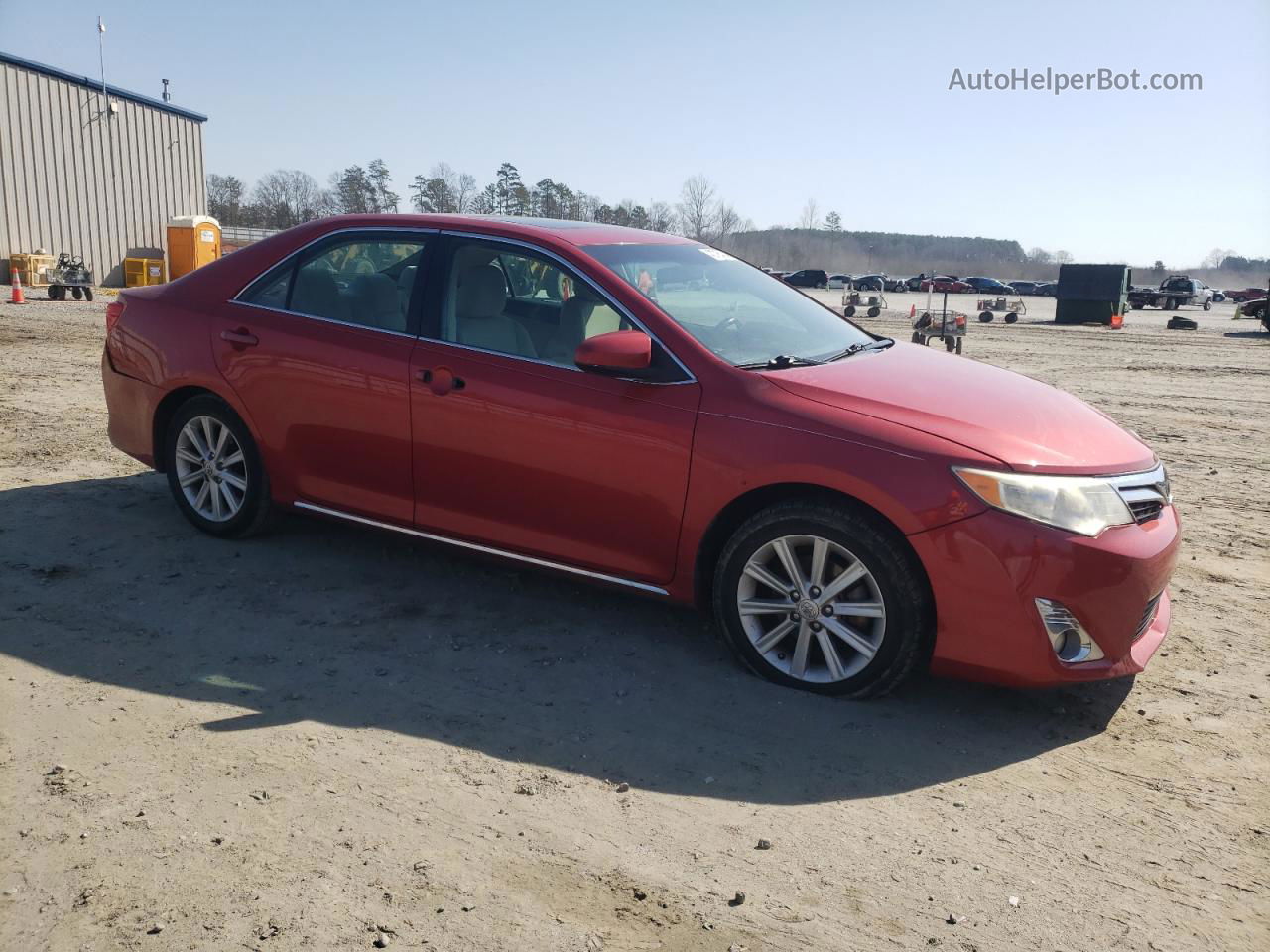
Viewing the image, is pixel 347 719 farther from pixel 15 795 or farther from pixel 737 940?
pixel 737 940

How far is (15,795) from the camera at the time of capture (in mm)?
3125

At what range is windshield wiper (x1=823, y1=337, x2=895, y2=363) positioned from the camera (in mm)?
4694

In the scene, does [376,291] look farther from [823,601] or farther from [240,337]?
[823,601]

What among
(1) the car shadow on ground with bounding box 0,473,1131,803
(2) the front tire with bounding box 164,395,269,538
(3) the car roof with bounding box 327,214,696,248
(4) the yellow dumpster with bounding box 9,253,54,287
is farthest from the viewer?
(4) the yellow dumpster with bounding box 9,253,54,287

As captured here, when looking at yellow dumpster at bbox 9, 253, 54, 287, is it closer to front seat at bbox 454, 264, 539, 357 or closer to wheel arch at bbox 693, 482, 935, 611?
front seat at bbox 454, 264, 539, 357

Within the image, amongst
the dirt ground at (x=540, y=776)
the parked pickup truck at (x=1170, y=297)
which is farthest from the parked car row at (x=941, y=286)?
the dirt ground at (x=540, y=776)

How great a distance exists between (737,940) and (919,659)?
5.15 ft

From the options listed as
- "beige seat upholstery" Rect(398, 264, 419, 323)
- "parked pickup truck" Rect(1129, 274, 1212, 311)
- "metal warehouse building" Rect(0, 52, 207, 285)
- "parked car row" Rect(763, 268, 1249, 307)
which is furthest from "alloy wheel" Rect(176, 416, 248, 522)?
"parked car row" Rect(763, 268, 1249, 307)

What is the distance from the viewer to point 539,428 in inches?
172

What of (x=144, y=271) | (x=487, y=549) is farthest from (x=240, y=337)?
(x=144, y=271)

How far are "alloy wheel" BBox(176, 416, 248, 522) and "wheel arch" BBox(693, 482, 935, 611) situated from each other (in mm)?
2563

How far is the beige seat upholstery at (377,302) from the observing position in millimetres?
4863

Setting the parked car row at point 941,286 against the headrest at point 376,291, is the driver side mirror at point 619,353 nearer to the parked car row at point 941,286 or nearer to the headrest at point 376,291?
the headrest at point 376,291

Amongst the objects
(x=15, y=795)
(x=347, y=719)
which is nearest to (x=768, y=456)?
(x=347, y=719)
